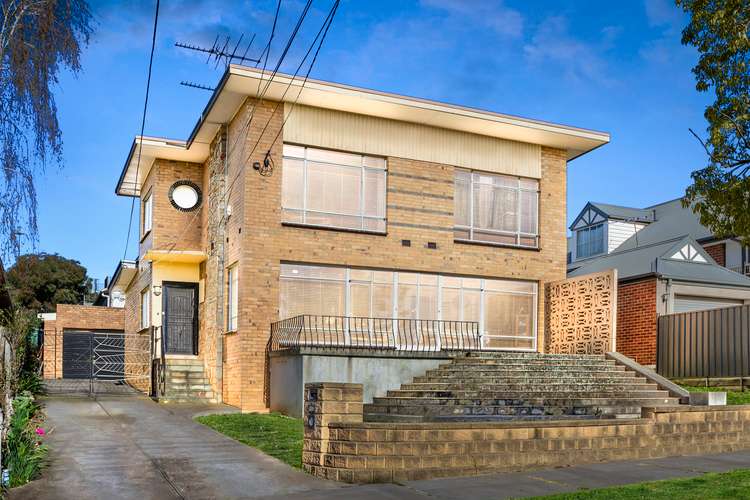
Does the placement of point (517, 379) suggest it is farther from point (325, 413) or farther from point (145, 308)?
point (145, 308)

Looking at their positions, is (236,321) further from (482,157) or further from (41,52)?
(41,52)

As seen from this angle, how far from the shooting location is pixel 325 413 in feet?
36.4

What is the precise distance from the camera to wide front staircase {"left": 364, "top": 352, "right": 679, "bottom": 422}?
1589cm

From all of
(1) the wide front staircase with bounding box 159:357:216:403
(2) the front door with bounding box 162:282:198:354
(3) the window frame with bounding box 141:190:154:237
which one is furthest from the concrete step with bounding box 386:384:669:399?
(3) the window frame with bounding box 141:190:154:237

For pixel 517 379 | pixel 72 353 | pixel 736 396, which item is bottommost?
pixel 72 353

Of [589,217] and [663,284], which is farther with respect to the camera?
[589,217]

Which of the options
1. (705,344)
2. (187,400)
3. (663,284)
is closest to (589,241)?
(663,284)

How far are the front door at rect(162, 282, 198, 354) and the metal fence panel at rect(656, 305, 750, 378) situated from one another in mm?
13353

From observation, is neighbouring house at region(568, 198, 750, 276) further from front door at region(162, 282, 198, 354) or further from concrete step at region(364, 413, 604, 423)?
concrete step at region(364, 413, 604, 423)

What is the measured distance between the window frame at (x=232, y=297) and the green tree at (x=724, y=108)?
38.5 ft

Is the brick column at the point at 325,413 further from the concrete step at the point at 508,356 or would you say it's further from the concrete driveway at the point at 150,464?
the concrete step at the point at 508,356

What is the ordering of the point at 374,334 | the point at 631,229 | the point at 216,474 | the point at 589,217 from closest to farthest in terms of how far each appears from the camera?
the point at 216,474 → the point at 374,334 → the point at 631,229 → the point at 589,217

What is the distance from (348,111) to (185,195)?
6596mm

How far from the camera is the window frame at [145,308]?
81.7ft
